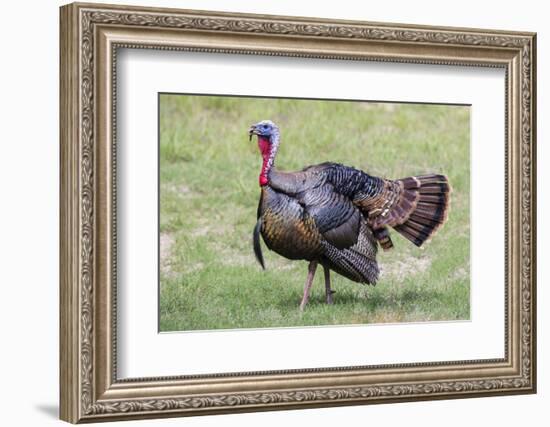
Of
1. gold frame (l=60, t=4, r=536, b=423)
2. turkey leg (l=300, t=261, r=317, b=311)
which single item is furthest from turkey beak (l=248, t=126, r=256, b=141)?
turkey leg (l=300, t=261, r=317, b=311)

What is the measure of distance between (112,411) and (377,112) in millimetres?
1613

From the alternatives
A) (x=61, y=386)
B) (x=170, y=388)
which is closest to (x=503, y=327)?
(x=170, y=388)

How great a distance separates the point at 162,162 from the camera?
203 inches

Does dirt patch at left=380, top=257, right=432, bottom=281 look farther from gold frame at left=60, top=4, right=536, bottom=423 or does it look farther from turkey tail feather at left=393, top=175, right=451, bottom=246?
gold frame at left=60, top=4, right=536, bottom=423

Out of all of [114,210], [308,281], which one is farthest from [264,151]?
[114,210]

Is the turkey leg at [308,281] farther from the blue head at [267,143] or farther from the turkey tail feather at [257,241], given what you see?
the blue head at [267,143]

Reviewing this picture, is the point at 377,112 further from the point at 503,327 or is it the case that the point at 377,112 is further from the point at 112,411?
the point at 112,411

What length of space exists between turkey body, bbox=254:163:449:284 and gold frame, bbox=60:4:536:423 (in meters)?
0.37

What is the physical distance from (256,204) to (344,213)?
1.25 ft

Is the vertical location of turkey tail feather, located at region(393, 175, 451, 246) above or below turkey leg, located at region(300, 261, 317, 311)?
above

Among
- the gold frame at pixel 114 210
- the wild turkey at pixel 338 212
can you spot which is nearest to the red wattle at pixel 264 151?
the wild turkey at pixel 338 212

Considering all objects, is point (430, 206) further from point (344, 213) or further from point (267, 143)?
point (267, 143)

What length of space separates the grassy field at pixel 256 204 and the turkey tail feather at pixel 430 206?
3 centimetres

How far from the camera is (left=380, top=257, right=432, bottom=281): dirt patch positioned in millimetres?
5648
